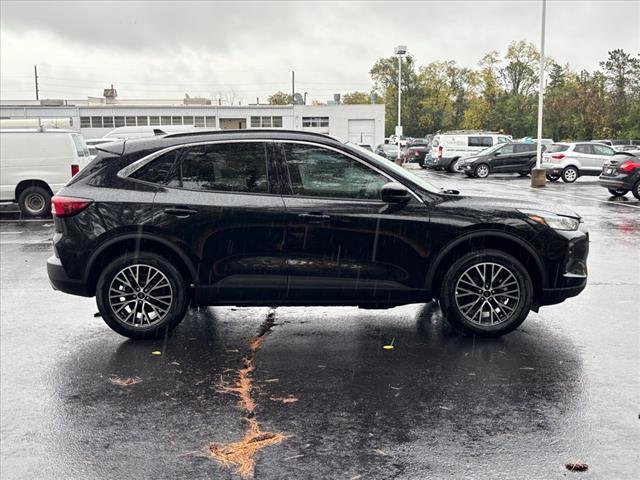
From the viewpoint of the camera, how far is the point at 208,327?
6.58 m

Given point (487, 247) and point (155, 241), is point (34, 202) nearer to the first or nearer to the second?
point (155, 241)

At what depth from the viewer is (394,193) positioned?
587cm

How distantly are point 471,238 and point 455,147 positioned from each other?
2993 cm

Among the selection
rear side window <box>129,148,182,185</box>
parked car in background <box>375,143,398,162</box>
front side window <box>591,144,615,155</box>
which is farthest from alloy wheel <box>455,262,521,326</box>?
parked car in background <box>375,143,398,162</box>

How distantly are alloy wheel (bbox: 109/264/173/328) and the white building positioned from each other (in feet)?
182

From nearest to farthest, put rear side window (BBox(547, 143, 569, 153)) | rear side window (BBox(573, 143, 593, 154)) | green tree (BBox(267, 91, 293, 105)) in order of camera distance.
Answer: rear side window (BBox(573, 143, 593, 154))
rear side window (BBox(547, 143, 569, 153))
green tree (BBox(267, 91, 293, 105))

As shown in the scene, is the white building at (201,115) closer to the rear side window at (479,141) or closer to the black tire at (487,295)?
the rear side window at (479,141)

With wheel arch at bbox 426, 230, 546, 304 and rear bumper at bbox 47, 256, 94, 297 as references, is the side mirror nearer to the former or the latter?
wheel arch at bbox 426, 230, 546, 304

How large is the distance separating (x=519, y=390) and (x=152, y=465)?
2564 millimetres

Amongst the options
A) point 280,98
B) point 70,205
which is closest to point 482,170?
point 70,205

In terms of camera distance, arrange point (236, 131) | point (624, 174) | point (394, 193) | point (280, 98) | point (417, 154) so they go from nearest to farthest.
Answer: point (394, 193) < point (236, 131) < point (624, 174) < point (417, 154) < point (280, 98)

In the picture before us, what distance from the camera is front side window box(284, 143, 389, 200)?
19.7 ft

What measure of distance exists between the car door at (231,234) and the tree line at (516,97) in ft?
206

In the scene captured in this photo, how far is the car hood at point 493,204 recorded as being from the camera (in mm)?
6051
